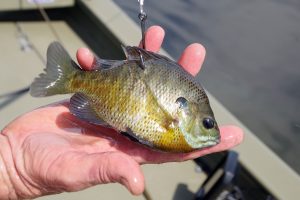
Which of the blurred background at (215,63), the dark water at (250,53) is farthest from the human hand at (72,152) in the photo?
the dark water at (250,53)

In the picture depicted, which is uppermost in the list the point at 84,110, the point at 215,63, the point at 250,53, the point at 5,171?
the point at 84,110

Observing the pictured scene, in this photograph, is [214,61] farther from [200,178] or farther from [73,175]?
[73,175]

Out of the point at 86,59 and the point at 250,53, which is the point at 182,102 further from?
the point at 250,53

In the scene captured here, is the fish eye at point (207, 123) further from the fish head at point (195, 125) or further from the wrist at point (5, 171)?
the wrist at point (5, 171)

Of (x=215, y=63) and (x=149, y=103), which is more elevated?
(x=149, y=103)

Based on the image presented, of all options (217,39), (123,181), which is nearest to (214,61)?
(217,39)

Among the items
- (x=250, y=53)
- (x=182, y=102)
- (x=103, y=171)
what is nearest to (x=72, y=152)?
(x=103, y=171)
